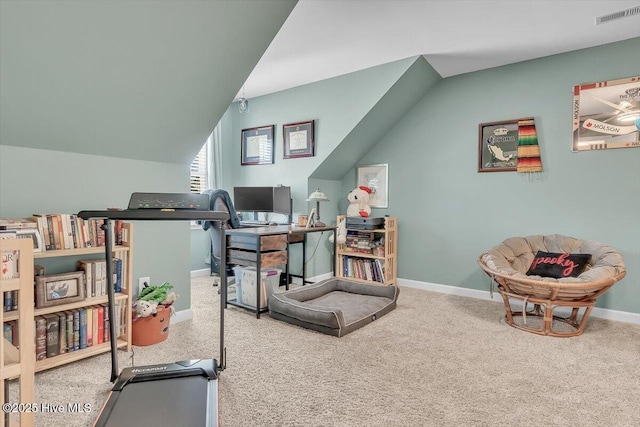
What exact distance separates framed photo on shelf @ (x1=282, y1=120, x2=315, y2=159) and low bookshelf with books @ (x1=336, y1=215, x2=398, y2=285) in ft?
3.29

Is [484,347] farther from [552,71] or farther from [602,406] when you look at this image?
[552,71]

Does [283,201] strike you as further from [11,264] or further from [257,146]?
[11,264]

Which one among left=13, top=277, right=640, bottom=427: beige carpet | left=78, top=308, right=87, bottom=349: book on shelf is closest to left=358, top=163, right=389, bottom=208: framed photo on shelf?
left=13, top=277, right=640, bottom=427: beige carpet

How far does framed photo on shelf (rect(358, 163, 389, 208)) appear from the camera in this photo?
4664 mm

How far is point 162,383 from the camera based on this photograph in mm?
1808

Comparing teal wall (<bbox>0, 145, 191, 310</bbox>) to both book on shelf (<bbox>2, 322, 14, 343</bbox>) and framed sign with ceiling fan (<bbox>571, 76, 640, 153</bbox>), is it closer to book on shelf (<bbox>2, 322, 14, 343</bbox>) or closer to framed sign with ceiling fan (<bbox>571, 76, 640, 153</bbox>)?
book on shelf (<bbox>2, 322, 14, 343</bbox>)

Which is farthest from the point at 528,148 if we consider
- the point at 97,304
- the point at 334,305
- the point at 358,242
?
the point at 97,304

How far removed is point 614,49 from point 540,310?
2.54 meters

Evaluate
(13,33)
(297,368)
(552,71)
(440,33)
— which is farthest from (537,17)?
(13,33)

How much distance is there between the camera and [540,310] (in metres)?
3.35

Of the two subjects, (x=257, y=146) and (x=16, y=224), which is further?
(x=257, y=146)

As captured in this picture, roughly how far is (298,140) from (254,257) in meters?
1.98

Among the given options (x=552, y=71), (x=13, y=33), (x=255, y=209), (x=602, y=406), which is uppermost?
(x=552, y=71)

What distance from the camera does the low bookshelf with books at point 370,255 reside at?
170 inches
